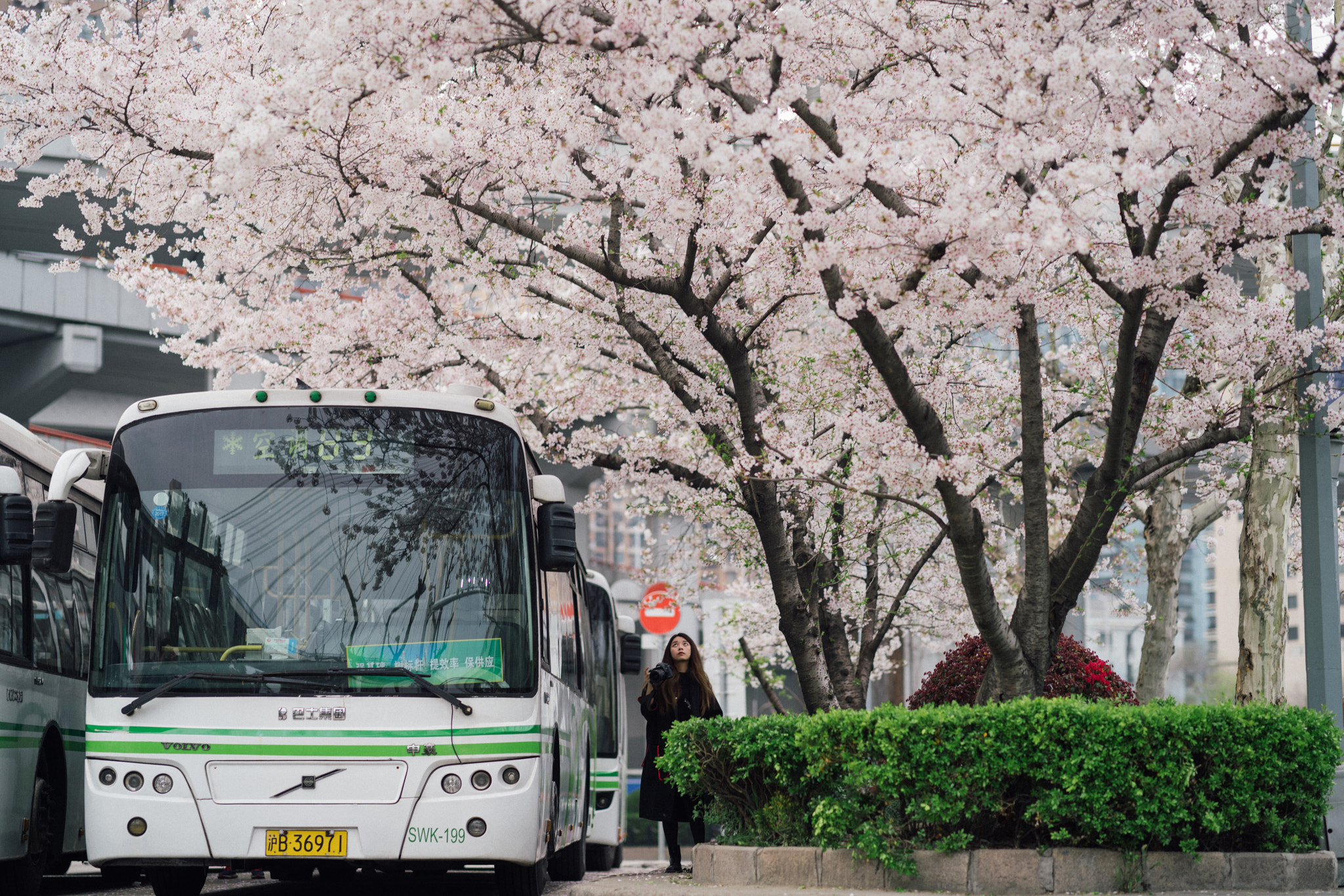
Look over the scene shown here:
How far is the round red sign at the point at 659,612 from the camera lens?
17266 mm

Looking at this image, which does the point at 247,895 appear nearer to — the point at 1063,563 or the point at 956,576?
the point at 1063,563

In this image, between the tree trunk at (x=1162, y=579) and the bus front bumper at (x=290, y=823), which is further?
the tree trunk at (x=1162, y=579)

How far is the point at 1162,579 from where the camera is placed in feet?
53.5

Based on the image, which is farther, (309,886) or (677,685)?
(677,685)

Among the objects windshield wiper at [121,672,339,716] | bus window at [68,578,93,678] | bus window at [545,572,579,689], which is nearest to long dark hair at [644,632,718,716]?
bus window at [545,572,579,689]

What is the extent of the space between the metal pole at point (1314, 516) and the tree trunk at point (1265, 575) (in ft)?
12.2

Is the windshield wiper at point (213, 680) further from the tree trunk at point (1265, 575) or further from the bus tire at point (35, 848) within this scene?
the tree trunk at point (1265, 575)

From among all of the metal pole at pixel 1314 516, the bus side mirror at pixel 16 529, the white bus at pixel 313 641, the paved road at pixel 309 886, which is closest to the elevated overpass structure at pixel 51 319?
the paved road at pixel 309 886

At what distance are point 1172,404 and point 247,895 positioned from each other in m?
8.26

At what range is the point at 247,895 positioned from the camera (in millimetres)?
11055

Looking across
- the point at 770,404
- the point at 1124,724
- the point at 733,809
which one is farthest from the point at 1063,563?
the point at 770,404

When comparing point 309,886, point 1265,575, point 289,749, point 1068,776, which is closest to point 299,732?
point 289,749

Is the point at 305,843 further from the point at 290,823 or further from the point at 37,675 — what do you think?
the point at 37,675

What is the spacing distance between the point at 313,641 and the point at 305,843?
1.07 m
